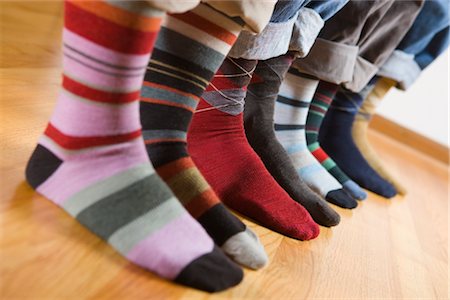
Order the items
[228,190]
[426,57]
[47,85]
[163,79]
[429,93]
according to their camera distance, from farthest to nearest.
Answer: [429,93], [426,57], [47,85], [228,190], [163,79]

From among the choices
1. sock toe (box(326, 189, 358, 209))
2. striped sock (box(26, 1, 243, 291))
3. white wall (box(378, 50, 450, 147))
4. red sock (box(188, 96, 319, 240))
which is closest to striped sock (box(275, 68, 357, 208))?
sock toe (box(326, 189, 358, 209))

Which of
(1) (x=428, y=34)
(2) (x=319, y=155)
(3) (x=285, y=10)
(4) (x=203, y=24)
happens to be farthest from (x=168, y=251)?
(1) (x=428, y=34)

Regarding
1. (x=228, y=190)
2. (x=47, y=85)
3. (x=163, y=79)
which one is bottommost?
(x=47, y=85)

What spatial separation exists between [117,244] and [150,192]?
6 cm

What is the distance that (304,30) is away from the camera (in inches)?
30.9

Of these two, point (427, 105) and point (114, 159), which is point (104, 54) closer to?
point (114, 159)

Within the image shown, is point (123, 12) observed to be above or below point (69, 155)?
above

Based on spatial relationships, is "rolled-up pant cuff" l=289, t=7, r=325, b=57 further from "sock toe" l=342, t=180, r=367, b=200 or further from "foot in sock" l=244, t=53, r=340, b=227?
"sock toe" l=342, t=180, r=367, b=200

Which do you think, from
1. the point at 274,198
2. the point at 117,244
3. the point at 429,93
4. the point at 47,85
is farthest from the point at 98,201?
the point at 429,93

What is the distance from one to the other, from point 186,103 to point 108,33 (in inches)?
6.8

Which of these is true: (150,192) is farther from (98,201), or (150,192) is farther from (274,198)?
(274,198)

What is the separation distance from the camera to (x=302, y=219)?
74cm

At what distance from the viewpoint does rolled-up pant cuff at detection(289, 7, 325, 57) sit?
2.56 feet

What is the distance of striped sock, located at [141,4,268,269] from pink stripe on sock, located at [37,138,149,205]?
83 mm
